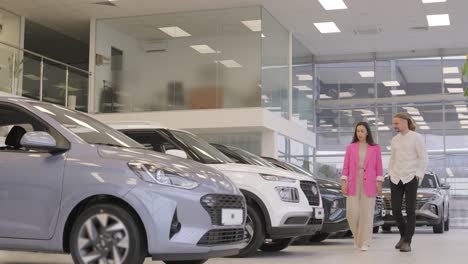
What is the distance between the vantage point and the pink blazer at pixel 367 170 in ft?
28.6

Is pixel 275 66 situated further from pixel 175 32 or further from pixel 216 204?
pixel 216 204

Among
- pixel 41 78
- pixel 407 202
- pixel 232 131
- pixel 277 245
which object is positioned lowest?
pixel 277 245

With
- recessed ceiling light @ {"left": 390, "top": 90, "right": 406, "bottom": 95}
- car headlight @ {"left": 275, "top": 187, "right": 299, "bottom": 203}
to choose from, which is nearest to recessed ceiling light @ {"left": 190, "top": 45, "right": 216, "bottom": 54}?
recessed ceiling light @ {"left": 390, "top": 90, "right": 406, "bottom": 95}

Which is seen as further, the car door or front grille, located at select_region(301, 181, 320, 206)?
front grille, located at select_region(301, 181, 320, 206)

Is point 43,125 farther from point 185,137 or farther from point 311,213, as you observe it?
point 311,213

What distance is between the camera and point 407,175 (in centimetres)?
862

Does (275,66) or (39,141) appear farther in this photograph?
(275,66)

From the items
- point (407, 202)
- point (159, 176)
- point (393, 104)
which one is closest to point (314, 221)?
point (407, 202)

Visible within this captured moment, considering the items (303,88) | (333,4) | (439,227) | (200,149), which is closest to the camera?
(200,149)

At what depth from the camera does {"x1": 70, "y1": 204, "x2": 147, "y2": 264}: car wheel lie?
481 cm

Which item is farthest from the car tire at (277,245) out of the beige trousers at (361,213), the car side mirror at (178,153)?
the car side mirror at (178,153)

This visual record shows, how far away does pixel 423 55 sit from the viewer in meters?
22.6

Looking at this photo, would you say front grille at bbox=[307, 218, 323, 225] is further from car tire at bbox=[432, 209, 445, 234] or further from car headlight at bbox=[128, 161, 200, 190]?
car tire at bbox=[432, 209, 445, 234]

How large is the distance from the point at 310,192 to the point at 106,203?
12.2ft
